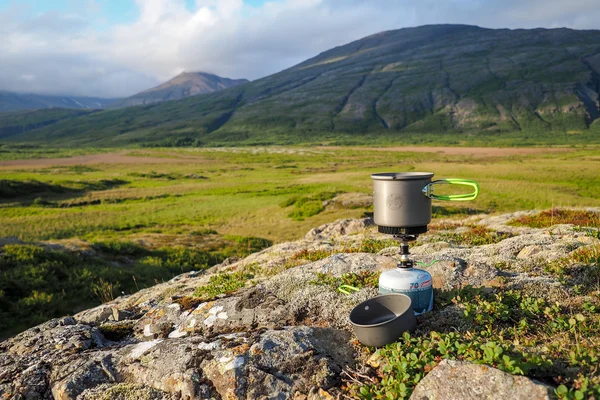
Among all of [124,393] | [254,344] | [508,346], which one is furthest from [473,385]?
[124,393]

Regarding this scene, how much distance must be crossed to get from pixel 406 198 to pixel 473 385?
262 centimetres

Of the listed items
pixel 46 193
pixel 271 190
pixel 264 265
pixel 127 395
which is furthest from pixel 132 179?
pixel 127 395

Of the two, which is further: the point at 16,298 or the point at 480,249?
the point at 16,298

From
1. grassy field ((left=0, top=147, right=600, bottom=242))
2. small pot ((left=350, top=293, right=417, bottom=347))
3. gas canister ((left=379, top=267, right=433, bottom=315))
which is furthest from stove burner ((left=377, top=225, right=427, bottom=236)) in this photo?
grassy field ((left=0, top=147, right=600, bottom=242))

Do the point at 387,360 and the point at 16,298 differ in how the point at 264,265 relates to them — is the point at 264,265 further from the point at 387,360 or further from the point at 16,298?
the point at 16,298

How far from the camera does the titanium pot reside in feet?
19.3

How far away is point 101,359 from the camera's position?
5.84 m

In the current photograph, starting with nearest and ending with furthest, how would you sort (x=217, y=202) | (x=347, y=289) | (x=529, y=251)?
(x=347, y=289), (x=529, y=251), (x=217, y=202)

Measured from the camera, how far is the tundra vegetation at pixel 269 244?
188 inches

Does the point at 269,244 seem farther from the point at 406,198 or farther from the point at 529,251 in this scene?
the point at 406,198

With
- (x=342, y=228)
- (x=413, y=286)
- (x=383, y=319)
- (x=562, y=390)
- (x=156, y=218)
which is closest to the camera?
(x=562, y=390)

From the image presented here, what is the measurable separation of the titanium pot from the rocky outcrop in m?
1.43

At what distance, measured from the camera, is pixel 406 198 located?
5.93m

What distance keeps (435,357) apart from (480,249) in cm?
513
